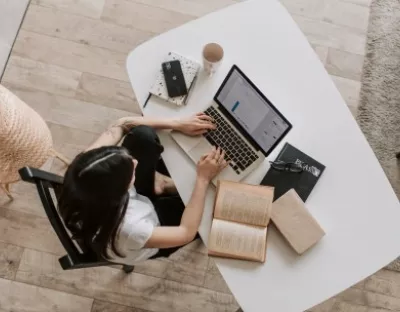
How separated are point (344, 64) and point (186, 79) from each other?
3.55ft

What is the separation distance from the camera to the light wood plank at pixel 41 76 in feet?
7.09

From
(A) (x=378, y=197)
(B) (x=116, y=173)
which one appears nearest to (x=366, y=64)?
(A) (x=378, y=197)

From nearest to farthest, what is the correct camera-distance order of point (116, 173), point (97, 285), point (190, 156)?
point (116, 173), point (190, 156), point (97, 285)

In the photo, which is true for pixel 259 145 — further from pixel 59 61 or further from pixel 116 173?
pixel 59 61

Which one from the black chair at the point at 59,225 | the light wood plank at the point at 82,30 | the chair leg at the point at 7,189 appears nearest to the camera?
the black chair at the point at 59,225

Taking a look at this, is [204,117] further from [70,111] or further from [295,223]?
[70,111]

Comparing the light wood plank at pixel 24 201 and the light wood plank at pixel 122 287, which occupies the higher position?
the light wood plank at pixel 24 201

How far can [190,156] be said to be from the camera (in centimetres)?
142

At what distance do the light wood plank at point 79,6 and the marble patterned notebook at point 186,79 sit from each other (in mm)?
941

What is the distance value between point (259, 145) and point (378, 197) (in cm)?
37

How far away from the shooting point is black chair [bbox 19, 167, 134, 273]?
1146 mm

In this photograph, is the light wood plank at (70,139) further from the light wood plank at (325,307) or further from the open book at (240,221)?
the light wood plank at (325,307)

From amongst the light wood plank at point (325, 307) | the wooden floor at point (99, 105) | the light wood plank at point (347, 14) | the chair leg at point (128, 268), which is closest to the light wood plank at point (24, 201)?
the wooden floor at point (99, 105)

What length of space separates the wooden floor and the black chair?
27.0 inches
